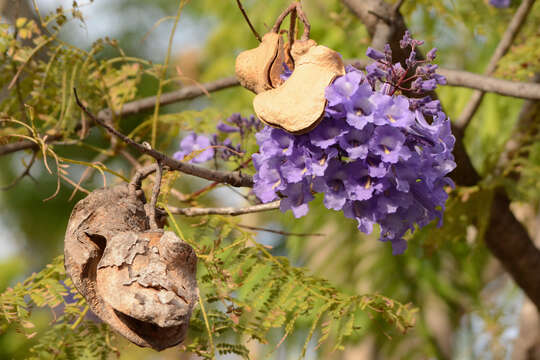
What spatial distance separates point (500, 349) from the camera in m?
2.64

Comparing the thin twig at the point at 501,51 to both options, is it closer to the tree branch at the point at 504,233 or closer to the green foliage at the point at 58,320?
the tree branch at the point at 504,233

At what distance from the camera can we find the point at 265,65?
0.77m

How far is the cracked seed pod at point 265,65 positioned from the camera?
77 centimetres

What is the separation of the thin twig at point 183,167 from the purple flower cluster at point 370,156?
0.19 ft

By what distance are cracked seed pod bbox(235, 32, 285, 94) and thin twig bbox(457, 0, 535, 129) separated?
854mm

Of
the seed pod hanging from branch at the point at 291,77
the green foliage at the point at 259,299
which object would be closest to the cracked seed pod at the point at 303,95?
the seed pod hanging from branch at the point at 291,77

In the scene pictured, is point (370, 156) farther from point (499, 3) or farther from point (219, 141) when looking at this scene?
point (499, 3)

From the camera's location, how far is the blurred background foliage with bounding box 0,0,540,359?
44.3 inches

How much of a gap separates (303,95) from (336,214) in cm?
256

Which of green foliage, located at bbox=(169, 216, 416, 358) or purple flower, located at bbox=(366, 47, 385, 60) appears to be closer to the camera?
purple flower, located at bbox=(366, 47, 385, 60)

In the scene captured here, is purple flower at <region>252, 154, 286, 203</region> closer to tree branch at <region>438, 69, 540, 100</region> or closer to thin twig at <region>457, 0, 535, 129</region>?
tree branch at <region>438, 69, 540, 100</region>

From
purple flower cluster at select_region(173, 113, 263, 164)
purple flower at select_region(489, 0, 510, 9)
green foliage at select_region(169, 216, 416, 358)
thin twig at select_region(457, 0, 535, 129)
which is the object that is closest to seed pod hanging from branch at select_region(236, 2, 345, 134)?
green foliage at select_region(169, 216, 416, 358)

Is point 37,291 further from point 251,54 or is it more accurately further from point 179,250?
point 251,54

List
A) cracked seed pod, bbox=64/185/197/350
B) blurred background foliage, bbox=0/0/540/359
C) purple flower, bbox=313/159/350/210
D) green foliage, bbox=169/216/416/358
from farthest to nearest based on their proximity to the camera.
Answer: blurred background foliage, bbox=0/0/540/359, green foliage, bbox=169/216/416/358, purple flower, bbox=313/159/350/210, cracked seed pod, bbox=64/185/197/350
